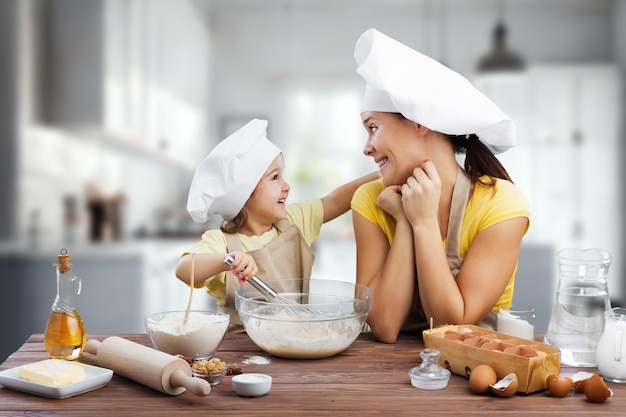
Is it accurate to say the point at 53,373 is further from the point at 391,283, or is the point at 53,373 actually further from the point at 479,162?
the point at 479,162

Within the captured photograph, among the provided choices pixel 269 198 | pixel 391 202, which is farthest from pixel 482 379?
pixel 269 198

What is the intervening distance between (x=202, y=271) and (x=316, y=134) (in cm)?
322

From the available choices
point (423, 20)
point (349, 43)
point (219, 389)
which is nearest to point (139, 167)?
point (349, 43)

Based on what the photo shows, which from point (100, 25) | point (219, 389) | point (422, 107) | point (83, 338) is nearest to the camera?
point (219, 389)

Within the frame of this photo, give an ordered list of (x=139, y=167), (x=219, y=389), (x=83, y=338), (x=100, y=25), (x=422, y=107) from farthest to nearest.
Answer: (x=139, y=167) → (x=100, y=25) → (x=422, y=107) → (x=83, y=338) → (x=219, y=389)

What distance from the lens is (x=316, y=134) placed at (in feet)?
15.3

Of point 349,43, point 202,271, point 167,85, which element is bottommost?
point 202,271

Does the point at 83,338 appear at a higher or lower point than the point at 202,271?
lower

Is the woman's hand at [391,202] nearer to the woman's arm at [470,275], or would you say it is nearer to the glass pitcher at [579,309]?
the woman's arm at [470,275]

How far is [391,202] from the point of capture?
1559mm

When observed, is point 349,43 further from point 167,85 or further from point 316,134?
point 167,85

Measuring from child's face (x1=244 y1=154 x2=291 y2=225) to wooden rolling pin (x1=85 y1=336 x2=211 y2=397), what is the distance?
54 cm

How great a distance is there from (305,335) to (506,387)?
0.38m

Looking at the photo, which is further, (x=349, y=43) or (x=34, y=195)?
(x=349, y=43)
